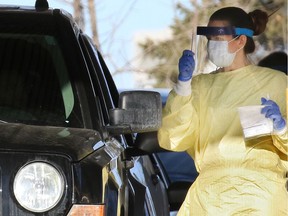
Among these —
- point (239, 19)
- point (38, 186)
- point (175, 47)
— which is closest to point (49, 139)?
point (38, 186)

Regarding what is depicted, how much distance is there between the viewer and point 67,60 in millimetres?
5582

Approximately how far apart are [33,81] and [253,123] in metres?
1.12

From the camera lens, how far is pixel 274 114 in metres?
5.28

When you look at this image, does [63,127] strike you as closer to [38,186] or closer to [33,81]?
[33,81]

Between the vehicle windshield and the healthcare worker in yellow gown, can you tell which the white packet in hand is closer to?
the healthcare worker in yellow gown

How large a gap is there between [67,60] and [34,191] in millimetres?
1347

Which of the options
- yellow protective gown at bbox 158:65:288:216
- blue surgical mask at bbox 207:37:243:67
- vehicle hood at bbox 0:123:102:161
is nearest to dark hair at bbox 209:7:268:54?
blue surgical mask at bbox 207:37:243:67

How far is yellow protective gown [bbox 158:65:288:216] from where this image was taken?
5.44m

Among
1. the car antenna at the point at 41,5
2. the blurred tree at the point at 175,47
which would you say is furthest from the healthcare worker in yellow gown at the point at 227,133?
the blurred tree at the point at 175,47

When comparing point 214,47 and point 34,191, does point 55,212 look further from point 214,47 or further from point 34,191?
point 214,47

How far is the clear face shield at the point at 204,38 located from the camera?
19.1 ft

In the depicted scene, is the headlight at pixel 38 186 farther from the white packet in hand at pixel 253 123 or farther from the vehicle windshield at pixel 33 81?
the white packet in hand at pixel 253 123

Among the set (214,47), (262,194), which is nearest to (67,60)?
(214,47)

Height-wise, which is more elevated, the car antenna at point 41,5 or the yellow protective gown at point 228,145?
the car antenna at point 41,5
